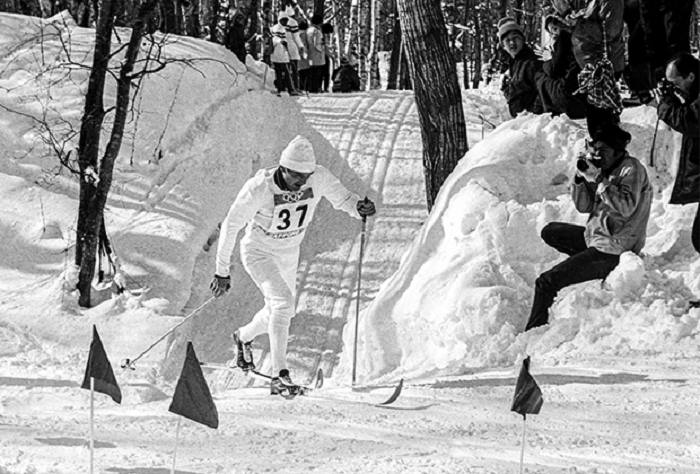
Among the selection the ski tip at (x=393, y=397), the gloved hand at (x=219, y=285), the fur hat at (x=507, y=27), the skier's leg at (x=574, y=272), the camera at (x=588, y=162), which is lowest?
the ski tip at (x=393, y=397)

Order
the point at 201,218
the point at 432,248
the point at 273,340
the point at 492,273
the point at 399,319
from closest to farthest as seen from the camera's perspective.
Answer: the point at 273,340 < the point at 492,273 < the point at 399,319 < the point at 432,248 < the point at 201,218

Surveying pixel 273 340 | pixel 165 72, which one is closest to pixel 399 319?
pixel 273 340

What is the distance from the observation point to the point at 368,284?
11609 millimetres

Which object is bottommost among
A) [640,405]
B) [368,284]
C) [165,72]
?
[368,284]

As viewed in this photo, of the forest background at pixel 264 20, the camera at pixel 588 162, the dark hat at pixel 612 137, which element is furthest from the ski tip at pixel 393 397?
the forest background at pixel 264 20

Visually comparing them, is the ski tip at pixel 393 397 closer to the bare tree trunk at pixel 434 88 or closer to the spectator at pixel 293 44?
the bare tree trunk at pixel 434 88

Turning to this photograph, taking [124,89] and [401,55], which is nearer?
[124,89]

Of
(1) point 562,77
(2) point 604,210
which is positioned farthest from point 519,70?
(2) point 604,210

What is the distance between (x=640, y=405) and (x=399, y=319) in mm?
3172

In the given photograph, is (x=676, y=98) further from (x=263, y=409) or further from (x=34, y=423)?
(x=34, y=423)

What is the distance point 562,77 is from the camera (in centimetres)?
991

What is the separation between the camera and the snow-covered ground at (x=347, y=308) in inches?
207

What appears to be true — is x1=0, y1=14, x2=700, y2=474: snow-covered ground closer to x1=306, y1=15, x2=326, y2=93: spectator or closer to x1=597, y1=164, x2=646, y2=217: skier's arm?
x1=597, y1=164, x2=646, y2=217: skier's arm

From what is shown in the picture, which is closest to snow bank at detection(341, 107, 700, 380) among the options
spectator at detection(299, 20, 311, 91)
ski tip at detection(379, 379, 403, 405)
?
ski tip at detection(379, 379, 403, 405)
